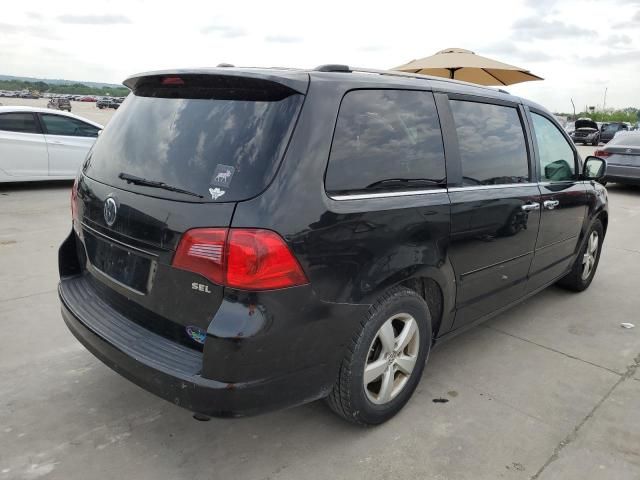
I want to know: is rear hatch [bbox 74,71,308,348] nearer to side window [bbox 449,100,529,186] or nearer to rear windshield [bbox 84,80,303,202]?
rear windshield [bbox 84,80,303,202]

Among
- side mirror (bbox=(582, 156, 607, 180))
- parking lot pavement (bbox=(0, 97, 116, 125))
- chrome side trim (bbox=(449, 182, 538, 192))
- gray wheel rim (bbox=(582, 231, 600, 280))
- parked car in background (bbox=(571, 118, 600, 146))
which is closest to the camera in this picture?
chrome side trim (bbox=(449, 182, 538, 192))

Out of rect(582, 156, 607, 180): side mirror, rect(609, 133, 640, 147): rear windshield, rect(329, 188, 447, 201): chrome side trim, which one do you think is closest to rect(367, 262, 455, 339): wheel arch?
rect(329, 188, 447, 201): chrome side trim

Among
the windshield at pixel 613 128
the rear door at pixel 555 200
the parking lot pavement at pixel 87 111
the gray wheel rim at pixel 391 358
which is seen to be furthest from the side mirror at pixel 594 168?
the windshield at pixel 613 128

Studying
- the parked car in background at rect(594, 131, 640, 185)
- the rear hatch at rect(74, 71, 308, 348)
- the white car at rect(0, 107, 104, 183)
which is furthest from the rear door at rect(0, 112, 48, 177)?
the parked car in background at rect(594, 131, 640, 185)

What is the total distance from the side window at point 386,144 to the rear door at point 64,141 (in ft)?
26.4

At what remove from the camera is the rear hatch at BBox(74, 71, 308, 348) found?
82.7 inches

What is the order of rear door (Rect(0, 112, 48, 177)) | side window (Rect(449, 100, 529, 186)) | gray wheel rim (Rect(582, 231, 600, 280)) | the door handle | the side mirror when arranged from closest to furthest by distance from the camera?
1. side window (Rect(449, 100, 529, 186))
2. the door handle
3. the side mirror
4. gray wheel rim (Rect(582, 231, 600, 280))
5. rear door (Rect(0, 112, 48, 177))

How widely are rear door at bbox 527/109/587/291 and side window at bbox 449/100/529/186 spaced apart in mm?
274

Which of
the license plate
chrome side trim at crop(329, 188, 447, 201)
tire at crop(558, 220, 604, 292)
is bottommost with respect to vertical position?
tire at crop(558, 220, 604, 292)

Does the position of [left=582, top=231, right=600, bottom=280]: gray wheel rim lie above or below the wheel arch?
below

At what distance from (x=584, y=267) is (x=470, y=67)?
5465 millimetres

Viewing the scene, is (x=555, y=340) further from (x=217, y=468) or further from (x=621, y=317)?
(x=217, y=468)

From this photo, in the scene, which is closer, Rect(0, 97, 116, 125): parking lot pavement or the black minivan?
the black minivan

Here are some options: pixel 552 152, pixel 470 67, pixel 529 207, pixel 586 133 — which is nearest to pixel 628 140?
pixel 470 67
